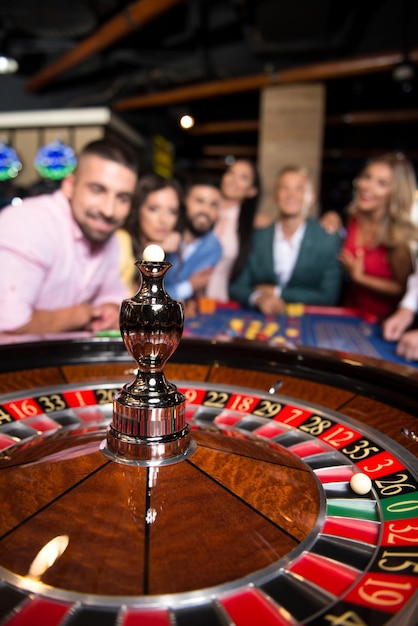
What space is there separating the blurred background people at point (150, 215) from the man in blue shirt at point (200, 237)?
383 mm

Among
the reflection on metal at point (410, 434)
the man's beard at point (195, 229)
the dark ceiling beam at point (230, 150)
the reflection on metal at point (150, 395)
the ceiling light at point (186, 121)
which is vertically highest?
the dark ceiling beam at point (230, 150)

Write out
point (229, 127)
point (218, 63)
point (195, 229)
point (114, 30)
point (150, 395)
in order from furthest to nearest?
point (229, 127), point (218, 63), point (114, 30), point (195, 229), point (150, 395)

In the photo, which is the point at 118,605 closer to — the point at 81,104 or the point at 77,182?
the point at 77,182

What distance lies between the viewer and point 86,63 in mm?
10109

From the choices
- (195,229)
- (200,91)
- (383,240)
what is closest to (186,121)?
(195,229)

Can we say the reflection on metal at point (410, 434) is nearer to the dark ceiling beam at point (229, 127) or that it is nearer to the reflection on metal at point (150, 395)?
the reflection on metal at point (150, 395)

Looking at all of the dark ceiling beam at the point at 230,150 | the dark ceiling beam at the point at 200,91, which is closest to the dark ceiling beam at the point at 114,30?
the dark ceiling beam at the point at 200,91

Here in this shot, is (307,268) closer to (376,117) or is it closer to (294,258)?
(294,258)

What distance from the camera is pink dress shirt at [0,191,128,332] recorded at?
77.9 inches

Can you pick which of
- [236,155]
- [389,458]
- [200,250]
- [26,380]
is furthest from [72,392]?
[236,155]

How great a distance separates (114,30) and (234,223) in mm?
3868

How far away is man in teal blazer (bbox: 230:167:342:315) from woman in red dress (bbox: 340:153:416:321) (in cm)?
15

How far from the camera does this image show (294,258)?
3.70 m

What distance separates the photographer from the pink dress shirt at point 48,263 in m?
1.98
